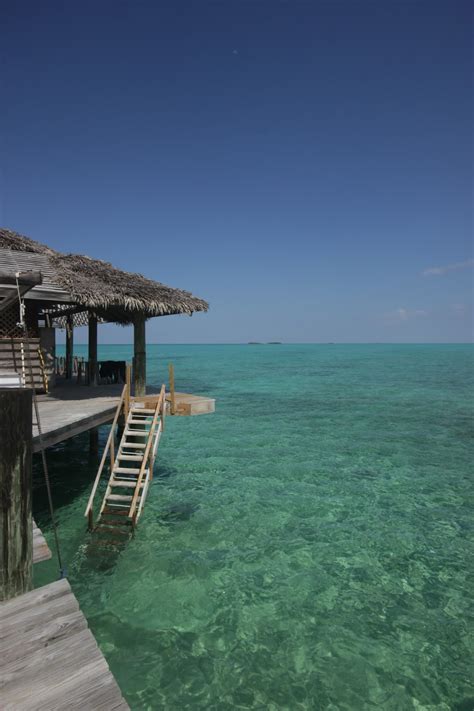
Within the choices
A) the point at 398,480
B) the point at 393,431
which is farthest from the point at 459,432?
the point at 398,480

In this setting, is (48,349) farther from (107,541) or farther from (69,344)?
(107,541)

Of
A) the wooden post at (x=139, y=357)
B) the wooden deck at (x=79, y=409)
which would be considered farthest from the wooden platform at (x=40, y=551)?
the wooden post at (x=139, y=357)

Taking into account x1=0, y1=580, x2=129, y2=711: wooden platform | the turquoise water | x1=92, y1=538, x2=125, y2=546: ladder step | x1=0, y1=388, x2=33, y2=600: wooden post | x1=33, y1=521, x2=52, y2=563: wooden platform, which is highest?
x1=0, y1=388, x2=33, y2=600: wooden post

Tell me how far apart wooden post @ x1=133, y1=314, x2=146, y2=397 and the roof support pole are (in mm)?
3029

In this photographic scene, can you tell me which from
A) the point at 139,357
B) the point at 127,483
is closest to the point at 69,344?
the point at 139,357

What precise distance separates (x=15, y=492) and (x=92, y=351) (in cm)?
1229

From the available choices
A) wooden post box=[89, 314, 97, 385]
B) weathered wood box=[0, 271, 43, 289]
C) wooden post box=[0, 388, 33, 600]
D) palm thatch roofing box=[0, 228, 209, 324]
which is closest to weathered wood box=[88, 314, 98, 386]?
wooden post box=[89, 314, 97, 385]

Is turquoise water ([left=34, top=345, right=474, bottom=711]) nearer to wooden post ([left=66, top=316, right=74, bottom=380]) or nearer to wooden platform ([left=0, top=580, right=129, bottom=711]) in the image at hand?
wooden platform ([left=0, top=580, right=129, bottom=711])

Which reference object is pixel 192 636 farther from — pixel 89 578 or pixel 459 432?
pixel 459 432

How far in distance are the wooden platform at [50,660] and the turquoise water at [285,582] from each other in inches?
115

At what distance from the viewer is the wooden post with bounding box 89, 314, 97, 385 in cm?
1402

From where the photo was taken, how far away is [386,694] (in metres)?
4.76

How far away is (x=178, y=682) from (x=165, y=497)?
569 centimetres

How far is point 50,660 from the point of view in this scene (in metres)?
2.41
